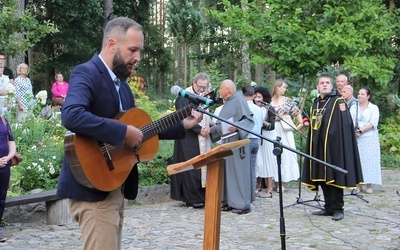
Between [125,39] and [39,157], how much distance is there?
6.09 metres

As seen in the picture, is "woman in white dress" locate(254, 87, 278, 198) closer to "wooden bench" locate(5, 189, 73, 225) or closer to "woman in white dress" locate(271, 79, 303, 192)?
"woman in white dress" locate(271, 79, 303, 192)

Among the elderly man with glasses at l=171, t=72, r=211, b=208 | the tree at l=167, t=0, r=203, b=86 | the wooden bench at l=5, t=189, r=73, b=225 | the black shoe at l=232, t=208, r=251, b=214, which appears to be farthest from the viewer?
the tree at l=167, t=0, r=203, b=86

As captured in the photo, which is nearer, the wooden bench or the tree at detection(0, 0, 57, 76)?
the wooden bench

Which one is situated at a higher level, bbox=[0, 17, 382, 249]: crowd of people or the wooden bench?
bbox=[0, 17, 382, 249]: crowd of people

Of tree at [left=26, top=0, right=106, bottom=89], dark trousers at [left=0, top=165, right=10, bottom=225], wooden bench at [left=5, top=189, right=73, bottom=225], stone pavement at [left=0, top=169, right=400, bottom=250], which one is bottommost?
stone pavement at [left=0, top=169, right=400, bottom=250]

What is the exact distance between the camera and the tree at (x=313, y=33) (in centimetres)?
1204

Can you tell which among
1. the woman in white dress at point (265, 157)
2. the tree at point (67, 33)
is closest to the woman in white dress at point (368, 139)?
the woman in white dress at point (265, 157)

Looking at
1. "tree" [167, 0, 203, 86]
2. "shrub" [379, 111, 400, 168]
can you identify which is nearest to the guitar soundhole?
"shrub" [379, 111, 400, 168]

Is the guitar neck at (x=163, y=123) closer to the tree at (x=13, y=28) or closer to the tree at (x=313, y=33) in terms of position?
the tree at (x=313, y=33)

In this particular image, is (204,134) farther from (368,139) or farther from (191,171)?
(368,139)

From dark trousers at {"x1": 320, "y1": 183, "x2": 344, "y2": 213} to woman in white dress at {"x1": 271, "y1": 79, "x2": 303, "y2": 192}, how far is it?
2.19 m

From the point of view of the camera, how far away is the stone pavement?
23.3 feet

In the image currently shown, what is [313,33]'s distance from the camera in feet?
39.4

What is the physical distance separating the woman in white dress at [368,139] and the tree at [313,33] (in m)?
1.32
